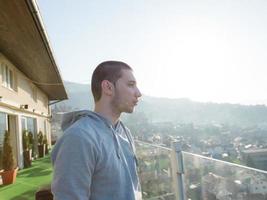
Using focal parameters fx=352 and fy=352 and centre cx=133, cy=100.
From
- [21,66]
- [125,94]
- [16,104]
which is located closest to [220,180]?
[125,94]

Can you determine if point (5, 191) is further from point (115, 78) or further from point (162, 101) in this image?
point (162, 101)

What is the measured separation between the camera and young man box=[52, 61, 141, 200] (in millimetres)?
1407

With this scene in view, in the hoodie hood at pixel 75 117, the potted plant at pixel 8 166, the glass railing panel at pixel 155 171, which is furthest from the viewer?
the potted plant at pixel 8 166

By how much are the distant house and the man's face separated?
5065mm

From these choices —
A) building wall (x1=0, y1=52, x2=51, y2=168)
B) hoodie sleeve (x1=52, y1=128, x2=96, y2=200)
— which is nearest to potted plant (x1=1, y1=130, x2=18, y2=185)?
building wall (x1=0, y1=52, x2=51, y2=168)

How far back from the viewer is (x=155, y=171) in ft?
16.5

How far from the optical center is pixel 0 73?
1117 centimetres

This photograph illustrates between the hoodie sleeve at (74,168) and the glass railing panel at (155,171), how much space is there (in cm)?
276

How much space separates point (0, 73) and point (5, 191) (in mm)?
3947

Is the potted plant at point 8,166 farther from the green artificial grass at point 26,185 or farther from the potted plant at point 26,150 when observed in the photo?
the potted plant at point 26,150

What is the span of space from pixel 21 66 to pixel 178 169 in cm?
1134

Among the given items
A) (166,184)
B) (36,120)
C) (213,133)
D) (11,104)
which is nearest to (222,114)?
(213,133)

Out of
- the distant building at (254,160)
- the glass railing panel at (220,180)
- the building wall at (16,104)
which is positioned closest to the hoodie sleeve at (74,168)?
the glass railing panel at (220,180)

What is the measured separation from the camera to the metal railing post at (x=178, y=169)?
3.72 metres
